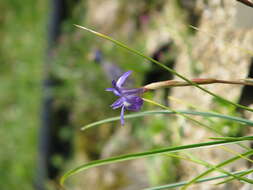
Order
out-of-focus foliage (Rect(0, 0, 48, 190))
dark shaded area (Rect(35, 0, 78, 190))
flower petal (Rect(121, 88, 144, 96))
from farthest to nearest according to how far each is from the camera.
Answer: out-of-focus foliage (Rect(0, 0, 48, 190)), dark shaded area (Rect(35, 0, 78, 190)), flower petal (Rect(121, 88, 144, 96))

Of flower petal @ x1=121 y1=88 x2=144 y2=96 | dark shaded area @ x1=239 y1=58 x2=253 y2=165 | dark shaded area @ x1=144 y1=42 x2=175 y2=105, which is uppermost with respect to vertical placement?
dark shaded area @ x1=144 y1=42 x2=175 y2=105

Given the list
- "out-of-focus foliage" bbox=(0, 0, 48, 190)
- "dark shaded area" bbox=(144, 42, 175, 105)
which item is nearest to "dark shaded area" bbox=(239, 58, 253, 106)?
"dark shaded area" bbox=(144, 42, 175, 105)

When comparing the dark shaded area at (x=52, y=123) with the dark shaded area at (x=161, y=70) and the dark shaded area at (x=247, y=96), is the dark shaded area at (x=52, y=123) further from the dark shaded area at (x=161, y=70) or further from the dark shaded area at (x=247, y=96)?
the dark shaded area at (x=247, y=96)

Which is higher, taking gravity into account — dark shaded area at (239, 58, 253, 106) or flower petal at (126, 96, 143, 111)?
dark shaded area at (239, 58, 253, 106)

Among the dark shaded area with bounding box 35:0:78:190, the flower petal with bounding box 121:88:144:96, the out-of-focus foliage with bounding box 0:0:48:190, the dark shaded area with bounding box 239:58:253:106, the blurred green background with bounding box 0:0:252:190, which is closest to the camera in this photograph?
the flower petal with bounding box 121:88:144:96

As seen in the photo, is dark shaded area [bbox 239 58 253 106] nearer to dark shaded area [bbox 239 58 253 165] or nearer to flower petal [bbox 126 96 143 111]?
dark shaded area [bbox 239 58 253 165]

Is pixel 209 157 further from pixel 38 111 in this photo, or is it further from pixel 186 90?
pixel 38 111

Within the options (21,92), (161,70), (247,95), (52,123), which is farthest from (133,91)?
(21,92)

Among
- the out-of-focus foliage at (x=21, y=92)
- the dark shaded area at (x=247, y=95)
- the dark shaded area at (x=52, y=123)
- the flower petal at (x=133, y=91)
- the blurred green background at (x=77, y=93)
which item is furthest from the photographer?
the out-of-focus foliage at (x=21, y=92)

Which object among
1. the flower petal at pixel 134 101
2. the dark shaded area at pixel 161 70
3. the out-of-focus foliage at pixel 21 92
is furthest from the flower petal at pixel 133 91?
the out-of-focus foliage at pixel 21 92

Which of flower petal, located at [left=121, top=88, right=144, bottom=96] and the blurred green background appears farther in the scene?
the blurred green background

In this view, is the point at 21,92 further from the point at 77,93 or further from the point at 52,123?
the point at 77,93
